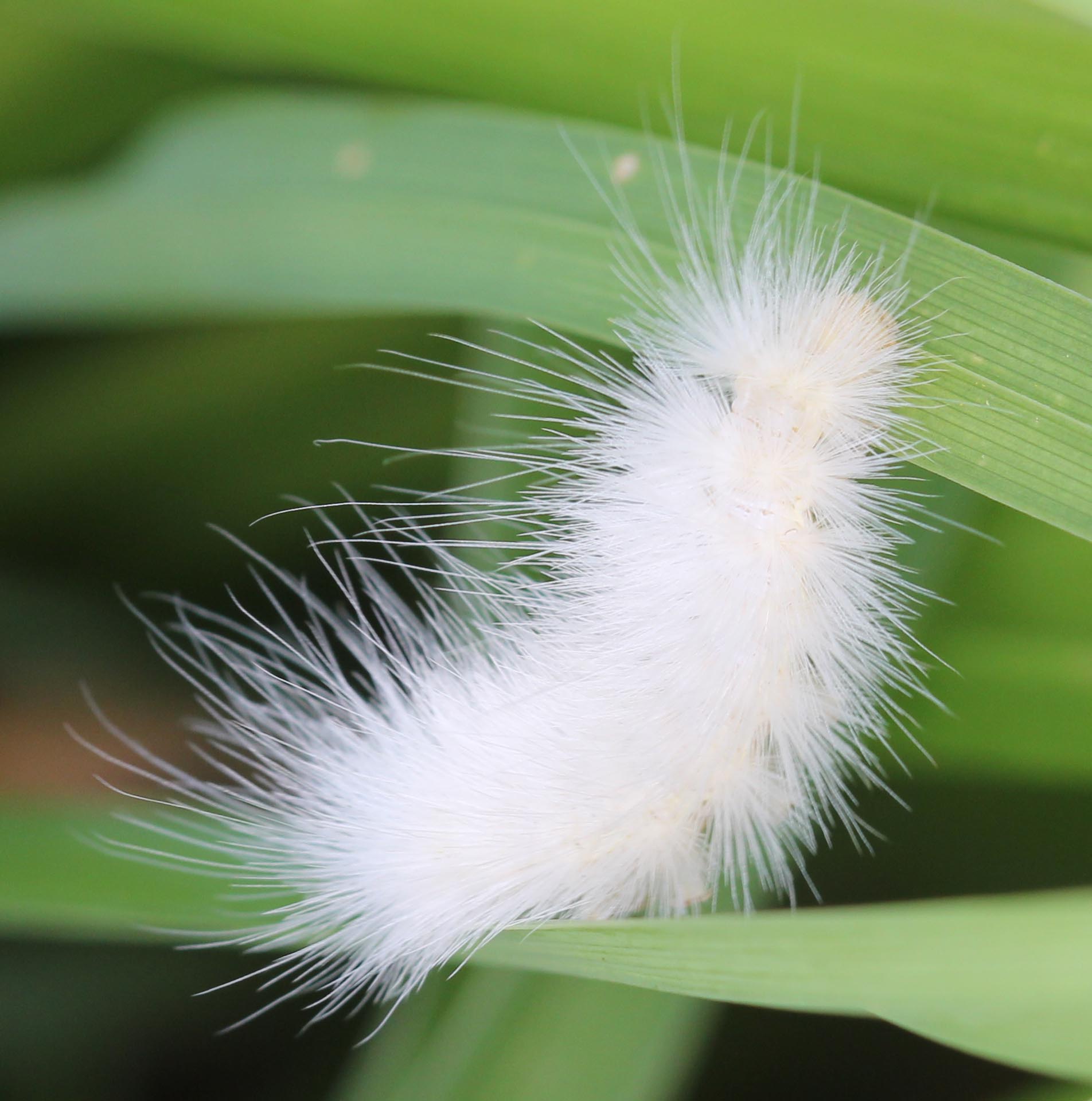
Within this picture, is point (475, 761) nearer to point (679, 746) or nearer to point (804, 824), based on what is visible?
point (679, 746)

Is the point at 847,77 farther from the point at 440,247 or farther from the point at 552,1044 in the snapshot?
the point at 552,1044

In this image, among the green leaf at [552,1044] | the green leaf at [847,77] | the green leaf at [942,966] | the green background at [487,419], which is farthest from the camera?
the green leaf at [552,1044]

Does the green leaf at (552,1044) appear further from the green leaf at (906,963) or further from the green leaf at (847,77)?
the green leaf at (847,77)

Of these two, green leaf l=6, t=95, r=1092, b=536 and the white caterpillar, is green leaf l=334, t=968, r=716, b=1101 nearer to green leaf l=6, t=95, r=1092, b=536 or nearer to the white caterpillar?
the white caterpillar

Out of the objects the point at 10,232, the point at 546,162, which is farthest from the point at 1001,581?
the point at 10,232

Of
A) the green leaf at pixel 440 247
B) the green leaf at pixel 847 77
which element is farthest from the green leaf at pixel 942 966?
the green leaf at pixel 847 77

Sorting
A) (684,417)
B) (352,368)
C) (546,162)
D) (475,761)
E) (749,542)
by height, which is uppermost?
(546,162)

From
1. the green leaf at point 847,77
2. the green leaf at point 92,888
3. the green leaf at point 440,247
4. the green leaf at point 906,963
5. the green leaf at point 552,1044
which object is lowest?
the green leaf at point 552,1044
